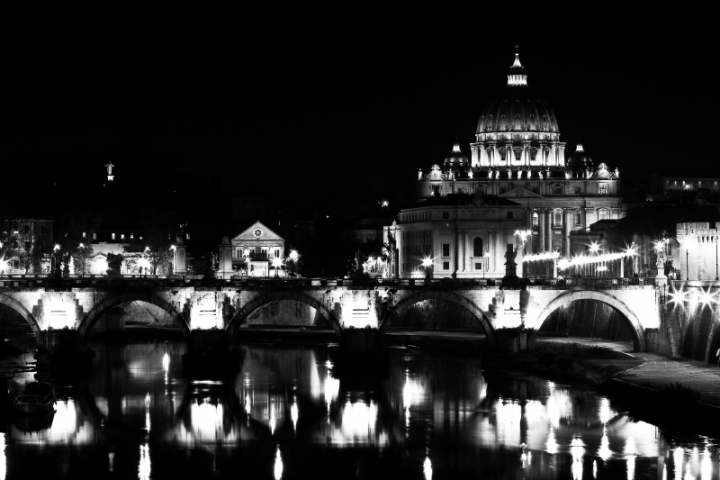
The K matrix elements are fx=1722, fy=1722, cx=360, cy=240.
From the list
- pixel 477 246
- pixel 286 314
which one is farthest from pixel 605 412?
pixel 477 246

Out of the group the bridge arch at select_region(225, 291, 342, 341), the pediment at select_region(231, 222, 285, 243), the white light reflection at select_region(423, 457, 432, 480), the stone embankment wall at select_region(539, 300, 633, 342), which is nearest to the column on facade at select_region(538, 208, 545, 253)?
the pediment at select_region(231, 222, 285, 243)

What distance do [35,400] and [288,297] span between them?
21531 millimetres

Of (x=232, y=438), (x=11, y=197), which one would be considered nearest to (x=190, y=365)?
(x=232, y=438)

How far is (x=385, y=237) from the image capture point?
182m

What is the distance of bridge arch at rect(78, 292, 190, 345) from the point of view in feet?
294

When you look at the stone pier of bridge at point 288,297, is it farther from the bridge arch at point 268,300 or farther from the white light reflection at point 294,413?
the white light reflection at point 294,413

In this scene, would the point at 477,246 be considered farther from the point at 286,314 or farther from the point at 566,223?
the point at 286,314

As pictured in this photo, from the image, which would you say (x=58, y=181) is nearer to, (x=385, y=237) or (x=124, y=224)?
(x=124, y=224)

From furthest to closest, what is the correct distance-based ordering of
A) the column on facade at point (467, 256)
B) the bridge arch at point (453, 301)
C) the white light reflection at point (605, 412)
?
the column on facade at point (467, 256), the bridge arch at point (453, 301), the white light reflection at point (605, 412)

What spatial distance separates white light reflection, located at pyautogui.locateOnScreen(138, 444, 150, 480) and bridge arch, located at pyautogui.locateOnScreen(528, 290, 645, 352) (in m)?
29.5

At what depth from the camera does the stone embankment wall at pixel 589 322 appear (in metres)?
96.5

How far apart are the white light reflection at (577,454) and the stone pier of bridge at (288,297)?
77.4 feet

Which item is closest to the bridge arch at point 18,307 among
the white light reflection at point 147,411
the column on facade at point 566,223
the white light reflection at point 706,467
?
the white light reflection at point 147,411

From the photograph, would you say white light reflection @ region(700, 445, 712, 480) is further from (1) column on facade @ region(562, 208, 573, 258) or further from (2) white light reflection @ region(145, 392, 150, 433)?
(1) column on facade @ region(562, 208, 573, 258)
